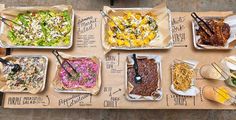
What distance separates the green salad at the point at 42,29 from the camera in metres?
2.23

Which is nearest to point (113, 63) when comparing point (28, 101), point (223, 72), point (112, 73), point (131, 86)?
point (112, 73)

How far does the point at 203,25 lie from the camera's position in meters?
2.28

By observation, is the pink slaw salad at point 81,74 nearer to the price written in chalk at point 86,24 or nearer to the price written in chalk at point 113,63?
the price written in chalk at point 113,63

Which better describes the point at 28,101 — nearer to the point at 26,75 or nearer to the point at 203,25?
the point at 26,75

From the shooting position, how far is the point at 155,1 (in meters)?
3.29

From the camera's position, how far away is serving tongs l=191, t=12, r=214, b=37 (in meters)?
2.23

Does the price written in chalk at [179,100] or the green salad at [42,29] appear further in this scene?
the green salad at [42,29]

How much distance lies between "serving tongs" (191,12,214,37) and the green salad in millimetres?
1069

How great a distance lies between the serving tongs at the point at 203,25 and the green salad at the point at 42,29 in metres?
1.07

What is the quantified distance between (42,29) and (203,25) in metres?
1.39

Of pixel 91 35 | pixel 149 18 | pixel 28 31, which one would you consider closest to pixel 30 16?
pixel 28 31

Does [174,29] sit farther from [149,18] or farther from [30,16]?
[30,16]

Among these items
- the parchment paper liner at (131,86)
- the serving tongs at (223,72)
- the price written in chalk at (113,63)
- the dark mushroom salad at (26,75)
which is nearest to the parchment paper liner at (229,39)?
the serving tongs at (223,72)

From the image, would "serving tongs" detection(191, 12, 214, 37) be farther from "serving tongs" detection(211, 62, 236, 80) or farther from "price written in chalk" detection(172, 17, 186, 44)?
"serving tongs" detection(211, 62, 236, 80)
